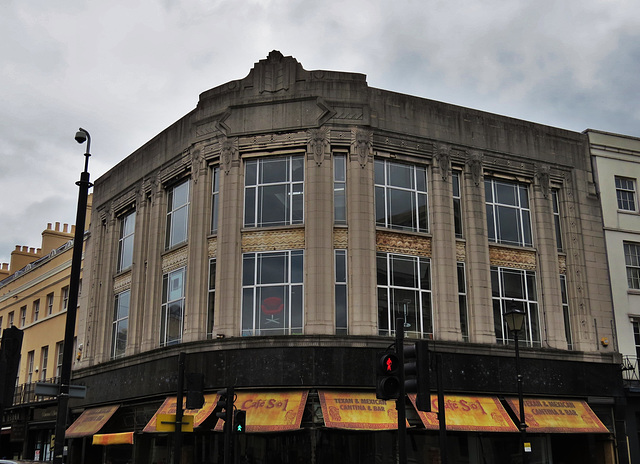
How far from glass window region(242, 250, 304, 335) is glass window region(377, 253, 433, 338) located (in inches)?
109

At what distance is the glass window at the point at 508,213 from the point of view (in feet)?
90.4

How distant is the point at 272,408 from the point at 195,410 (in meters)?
3.04

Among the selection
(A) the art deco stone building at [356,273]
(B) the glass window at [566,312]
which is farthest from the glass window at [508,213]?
(B) the glass window at [566,312]

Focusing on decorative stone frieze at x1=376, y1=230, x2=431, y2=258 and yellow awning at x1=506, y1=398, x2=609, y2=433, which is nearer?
yellow awning at x1=506, y1=398, x2=609, y2=433

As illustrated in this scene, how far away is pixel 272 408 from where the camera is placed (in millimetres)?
22312

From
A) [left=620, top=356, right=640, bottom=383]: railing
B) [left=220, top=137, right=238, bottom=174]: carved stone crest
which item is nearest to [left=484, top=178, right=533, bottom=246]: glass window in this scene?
[left=620, top=356, right=640, bottom=383]: railing

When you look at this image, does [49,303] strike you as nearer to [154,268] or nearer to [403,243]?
[154,268]

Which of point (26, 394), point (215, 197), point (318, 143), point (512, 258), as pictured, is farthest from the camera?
point (26, 394)

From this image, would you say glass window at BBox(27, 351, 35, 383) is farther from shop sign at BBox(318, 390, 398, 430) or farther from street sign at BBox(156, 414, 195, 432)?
street sign at BBox(156, 414, 195, 432)

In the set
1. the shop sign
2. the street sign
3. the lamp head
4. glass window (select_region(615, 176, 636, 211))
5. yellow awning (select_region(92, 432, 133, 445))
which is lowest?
→ yellow awning (select_region(92, 432, 133, 445))

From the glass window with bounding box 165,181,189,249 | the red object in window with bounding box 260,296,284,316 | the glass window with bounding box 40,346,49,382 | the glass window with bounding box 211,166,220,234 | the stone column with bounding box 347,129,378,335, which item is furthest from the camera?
the glass window with bounding box 40,346,49,382

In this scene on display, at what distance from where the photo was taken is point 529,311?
27.0m

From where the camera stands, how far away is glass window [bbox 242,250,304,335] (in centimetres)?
2395

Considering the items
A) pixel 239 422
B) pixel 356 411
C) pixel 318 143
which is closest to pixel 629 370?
pixel 356 411
